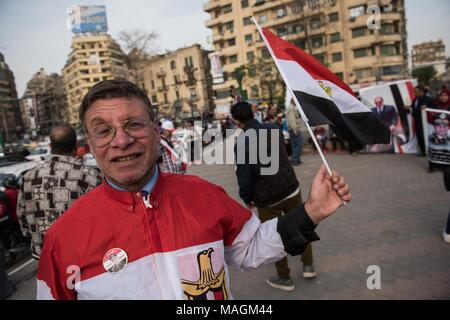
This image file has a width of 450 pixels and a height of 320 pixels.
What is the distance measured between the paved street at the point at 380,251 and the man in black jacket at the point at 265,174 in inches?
15.6

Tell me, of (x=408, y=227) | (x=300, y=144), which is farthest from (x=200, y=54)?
(x=408, y=227)

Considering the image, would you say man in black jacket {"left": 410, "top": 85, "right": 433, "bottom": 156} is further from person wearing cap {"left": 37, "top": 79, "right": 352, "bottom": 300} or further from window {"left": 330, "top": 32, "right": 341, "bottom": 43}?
window {"left": 330, "top": 32, "right": 341, "bottom": 43}

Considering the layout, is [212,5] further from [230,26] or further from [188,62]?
[188,62]

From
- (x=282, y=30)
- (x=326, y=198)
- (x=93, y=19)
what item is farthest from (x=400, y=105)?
(x=93, y=19)

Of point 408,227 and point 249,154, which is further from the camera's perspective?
point 408,227

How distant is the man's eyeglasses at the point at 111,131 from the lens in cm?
146

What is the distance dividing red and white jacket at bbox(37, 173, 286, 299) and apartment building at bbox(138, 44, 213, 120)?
194 ft

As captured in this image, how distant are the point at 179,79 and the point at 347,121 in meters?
64.6

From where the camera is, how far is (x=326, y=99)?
211 cm

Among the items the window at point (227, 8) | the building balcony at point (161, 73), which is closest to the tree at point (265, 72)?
the window at point (227, 8)

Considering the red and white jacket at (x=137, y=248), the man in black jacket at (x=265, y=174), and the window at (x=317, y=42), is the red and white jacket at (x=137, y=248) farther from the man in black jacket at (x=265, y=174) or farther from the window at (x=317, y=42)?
the window at (x=317, y=42)

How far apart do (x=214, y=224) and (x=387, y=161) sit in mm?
9200
